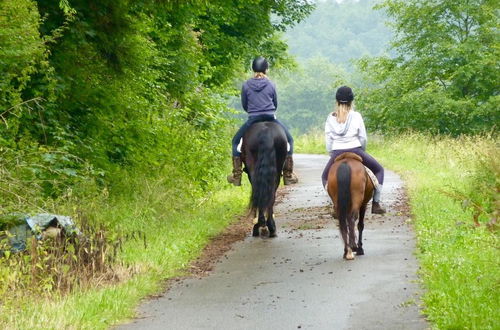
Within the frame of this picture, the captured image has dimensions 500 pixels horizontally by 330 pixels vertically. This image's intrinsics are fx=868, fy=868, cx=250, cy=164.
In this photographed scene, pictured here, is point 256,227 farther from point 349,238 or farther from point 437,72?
point 437,72

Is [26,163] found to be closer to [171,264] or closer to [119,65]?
[171,264]

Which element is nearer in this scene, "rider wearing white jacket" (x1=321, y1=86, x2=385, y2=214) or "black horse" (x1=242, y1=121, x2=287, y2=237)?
"rider wearing white jacket" (x1=321, y1=86, x2=385, y2=214)

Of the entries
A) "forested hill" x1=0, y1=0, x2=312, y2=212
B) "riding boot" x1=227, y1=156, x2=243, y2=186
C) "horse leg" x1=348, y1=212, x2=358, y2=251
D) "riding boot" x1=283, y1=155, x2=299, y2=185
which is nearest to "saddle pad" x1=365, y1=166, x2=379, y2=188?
"horse leg" x1=348, y1=212, x2=358, y2=251

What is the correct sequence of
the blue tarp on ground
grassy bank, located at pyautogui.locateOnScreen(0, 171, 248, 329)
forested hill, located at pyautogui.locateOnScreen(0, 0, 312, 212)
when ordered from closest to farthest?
1. grassy bank, located at pyautogui.locateOnScreen(0, 171, 248, 329)
2. the blue tarp on ground
3. forested hill, located at pyautogui.locateOnScreen(0, 0, 312, 212)

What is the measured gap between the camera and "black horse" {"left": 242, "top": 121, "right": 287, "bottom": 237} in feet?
41.9

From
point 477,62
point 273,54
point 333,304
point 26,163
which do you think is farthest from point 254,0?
point 477,62

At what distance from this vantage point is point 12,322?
720cm

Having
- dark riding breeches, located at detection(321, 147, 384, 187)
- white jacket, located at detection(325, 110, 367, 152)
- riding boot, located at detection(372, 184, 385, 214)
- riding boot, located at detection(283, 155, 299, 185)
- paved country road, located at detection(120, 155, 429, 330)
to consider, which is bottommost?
paved country road, located at detection(120, 155, 429, 330)

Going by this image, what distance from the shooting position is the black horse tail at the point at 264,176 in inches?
501

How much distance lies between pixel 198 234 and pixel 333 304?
484cm

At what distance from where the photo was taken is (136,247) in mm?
11305

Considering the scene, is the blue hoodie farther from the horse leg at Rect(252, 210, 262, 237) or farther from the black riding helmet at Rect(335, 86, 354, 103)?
the black riding helmet at Rect(335, 86, 354, 103)

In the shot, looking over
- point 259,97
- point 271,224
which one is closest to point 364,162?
point 271,224

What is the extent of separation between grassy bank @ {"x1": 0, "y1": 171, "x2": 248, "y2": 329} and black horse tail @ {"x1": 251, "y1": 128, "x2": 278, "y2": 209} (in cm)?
103
